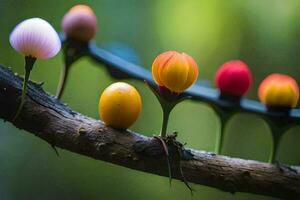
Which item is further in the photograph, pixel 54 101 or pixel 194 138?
pixel 194 138

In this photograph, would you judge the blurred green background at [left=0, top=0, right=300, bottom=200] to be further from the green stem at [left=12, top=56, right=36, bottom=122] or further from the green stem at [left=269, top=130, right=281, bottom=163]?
the green stem at [left=12, top=56, right=36, bottom=122]

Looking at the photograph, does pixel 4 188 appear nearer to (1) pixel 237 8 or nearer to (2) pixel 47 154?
(2) pixel 47 154

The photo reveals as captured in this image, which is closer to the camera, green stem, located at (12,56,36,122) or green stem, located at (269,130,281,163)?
green stem, located at (12,56,36,122)

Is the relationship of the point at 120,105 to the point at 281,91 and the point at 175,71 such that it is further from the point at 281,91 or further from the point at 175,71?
the point at 281,91

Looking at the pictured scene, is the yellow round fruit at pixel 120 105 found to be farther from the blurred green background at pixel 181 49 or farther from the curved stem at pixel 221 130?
the blurred green background at pixel 181 49

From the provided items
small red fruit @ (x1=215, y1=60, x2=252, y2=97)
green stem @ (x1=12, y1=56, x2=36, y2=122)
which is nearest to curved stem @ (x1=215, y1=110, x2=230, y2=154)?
small red fruit @ (x1=215, y1=60, x2=252, y2=97)

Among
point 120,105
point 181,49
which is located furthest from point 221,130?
point 181,49

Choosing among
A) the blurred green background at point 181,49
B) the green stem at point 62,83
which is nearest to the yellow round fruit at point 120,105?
the green stem at point 62,83

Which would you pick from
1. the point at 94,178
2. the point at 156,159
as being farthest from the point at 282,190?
the point at 94,178
